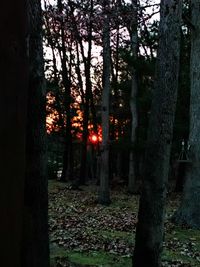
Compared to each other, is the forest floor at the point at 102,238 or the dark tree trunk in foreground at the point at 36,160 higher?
the dark tree trunk in foreground at the point at 36,160

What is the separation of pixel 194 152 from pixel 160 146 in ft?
24.8

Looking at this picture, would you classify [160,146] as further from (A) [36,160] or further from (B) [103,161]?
(B) [103,161]

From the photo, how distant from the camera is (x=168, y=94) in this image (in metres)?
7.20

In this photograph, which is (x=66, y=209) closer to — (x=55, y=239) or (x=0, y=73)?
(x=55, y=239)

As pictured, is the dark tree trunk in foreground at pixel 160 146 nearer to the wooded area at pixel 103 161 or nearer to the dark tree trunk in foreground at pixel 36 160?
the wooded area at pixel 103 161

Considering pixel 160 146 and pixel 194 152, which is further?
pixel 194 152

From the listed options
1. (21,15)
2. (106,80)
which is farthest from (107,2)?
(21,15)

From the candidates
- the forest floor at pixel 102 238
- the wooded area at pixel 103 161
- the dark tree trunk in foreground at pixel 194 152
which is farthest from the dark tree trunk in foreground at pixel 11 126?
the dark tree trunk in foreground at pixel 194 152

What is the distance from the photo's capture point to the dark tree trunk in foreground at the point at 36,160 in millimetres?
4699

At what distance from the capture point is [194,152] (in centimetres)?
1439

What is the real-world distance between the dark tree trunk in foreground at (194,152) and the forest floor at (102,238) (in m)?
0.53

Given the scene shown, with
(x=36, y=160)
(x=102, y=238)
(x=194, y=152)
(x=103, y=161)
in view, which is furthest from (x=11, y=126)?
(x=103, y=161)

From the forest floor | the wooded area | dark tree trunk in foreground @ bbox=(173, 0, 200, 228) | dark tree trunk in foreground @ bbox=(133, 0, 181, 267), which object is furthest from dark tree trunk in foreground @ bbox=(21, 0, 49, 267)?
dark tree trunk in foreground @ bbox=(173, 0, 200, 228)

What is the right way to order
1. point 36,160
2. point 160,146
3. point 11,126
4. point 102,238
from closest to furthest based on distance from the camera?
point 11,126 < point 36,160 < point 160,146 < point 102,238
